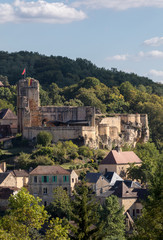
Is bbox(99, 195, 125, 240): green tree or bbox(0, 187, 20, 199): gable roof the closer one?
bbox(99, 195, 125, 240): green tree

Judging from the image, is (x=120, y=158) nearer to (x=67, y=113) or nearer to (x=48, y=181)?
(x=67, y=113)

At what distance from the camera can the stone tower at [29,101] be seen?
83250 mm

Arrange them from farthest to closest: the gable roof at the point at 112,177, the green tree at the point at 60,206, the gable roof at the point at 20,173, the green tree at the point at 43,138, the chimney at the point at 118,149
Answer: the chimney at the point at 118,149
the green tree at the point at 43,138
the gable roof at the point at 112,177
the gable roof at the point at 20,173
the green tree at the point at 60,206

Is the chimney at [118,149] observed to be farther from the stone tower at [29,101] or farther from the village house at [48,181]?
the village house at [48,181]

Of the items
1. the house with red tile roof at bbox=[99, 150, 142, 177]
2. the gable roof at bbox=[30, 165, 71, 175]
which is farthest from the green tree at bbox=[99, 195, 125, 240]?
the house with red tile roof at bbox=[99, 150, 142, 177]

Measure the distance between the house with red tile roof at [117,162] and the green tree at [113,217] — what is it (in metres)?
12.6

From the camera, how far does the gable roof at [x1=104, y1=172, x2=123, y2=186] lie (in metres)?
72.3

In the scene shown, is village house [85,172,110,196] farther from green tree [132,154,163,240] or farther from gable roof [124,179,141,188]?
green tree [132,154,163,240]

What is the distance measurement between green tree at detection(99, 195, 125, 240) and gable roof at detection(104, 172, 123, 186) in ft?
28.7

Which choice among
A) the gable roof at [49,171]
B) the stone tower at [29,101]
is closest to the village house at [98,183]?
the gable roof at [49,171]

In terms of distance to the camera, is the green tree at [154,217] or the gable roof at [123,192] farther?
the gable roof at [123,192]

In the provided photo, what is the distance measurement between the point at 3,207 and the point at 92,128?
19.0 metres

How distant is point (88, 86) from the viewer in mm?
116438

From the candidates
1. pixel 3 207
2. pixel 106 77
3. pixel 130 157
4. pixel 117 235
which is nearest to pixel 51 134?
pixel 130 157
